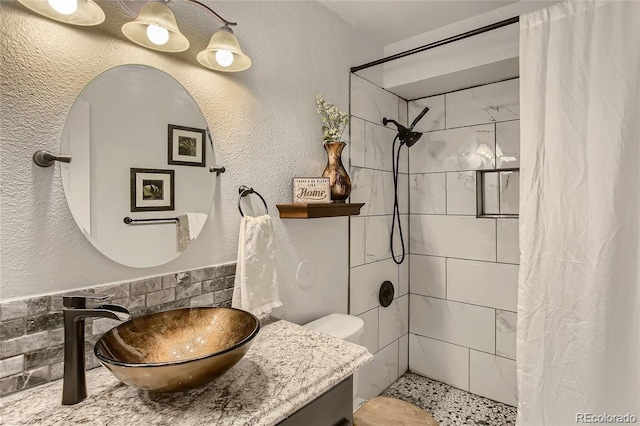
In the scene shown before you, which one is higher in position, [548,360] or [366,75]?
[366,75]

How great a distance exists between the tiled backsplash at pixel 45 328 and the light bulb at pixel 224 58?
791 millimetres

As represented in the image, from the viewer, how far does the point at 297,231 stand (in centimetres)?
169

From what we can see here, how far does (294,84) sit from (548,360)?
5.48 ft

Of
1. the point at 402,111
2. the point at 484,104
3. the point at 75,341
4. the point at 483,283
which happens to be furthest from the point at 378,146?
the point at 75,341

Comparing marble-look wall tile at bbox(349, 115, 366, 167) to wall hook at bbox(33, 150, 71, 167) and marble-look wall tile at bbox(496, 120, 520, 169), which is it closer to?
marble-look wall tile at bbox(496, 120, 520, 169)

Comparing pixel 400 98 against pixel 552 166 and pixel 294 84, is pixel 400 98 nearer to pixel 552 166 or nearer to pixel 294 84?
pixel 294 84

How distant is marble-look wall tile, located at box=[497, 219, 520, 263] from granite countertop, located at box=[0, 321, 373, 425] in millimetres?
1441

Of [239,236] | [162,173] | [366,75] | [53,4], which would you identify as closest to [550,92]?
[366,75]

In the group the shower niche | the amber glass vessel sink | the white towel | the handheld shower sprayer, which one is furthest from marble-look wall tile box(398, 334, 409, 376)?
the amber glass vessel sink

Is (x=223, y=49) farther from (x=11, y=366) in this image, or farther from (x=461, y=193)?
(x=461, y=193)

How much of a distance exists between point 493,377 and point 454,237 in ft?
3.00

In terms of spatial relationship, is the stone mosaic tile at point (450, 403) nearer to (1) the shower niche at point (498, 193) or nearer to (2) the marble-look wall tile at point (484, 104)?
(1) the shower niche at point (498, 193)

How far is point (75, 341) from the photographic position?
85 cm

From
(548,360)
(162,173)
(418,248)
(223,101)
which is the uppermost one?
(223,101)
